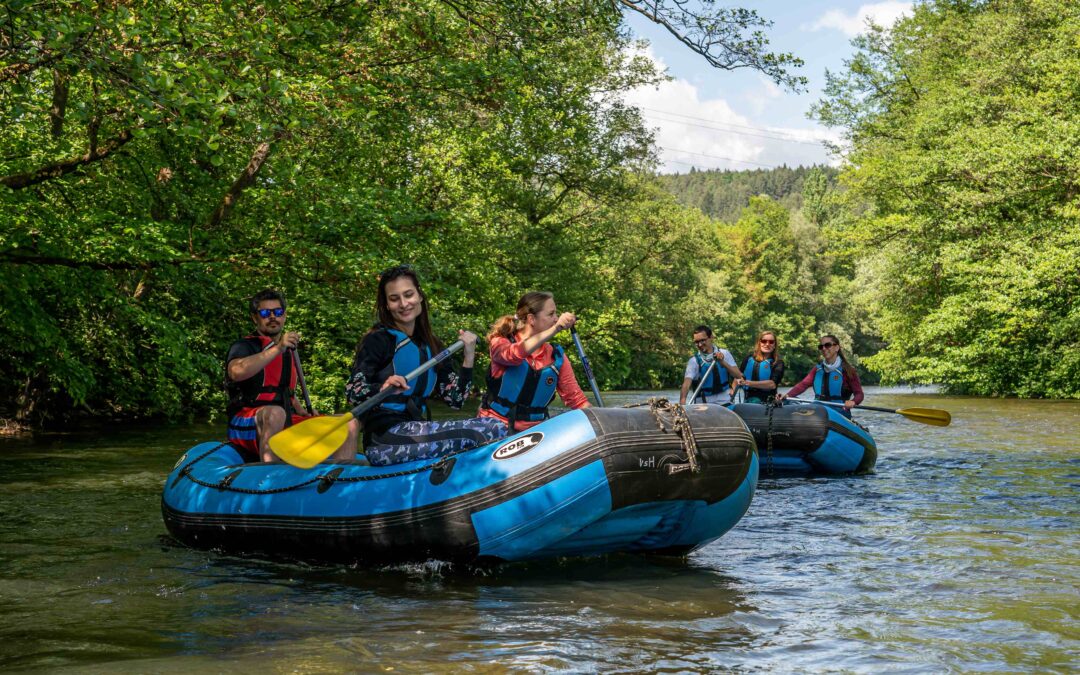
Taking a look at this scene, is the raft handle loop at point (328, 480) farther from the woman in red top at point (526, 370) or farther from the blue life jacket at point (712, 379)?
the blue life jacket at point (712, 379)

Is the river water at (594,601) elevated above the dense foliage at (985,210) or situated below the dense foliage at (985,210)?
below

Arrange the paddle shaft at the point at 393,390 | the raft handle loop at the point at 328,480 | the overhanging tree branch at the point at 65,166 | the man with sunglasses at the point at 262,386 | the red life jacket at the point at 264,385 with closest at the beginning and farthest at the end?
the paddle shaft at the point at 393,390
the raft handle loop at the point at 328,480
the man with sunglasses at the point at 262,386
the red life jacket at the point at 264,385
the overhanging tree branch at the point at 65,166

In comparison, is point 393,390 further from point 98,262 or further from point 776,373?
point 776,373

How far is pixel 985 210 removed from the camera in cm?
2239

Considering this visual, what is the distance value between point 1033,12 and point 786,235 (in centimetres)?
3197

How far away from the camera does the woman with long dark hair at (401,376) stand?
5449mm

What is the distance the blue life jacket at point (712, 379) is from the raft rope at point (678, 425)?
17.5ft

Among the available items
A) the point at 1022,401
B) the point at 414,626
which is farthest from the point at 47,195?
the point at 1022,401

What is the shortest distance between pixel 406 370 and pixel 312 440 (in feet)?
2.20

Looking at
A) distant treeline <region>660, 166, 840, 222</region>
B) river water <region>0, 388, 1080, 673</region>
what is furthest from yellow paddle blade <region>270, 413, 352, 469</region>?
distant treeline <region>660, 166, 840, 222</region>

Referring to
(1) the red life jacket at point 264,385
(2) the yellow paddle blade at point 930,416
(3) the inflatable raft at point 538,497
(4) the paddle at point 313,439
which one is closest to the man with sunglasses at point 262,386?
(1) the red life jacket at point 264,385

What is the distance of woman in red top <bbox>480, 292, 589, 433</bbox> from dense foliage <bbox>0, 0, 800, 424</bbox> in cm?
259

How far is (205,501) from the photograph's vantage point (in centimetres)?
598

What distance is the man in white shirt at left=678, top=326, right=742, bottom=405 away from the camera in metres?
10.2
